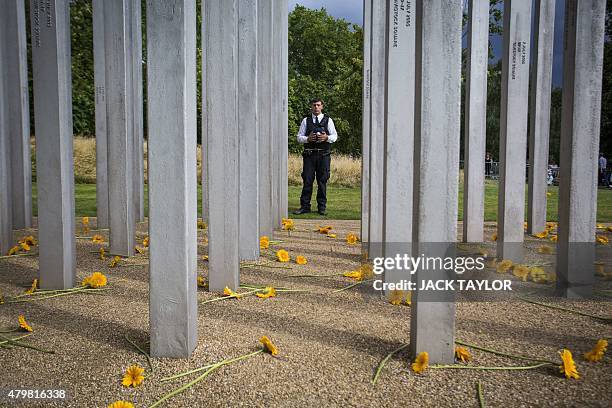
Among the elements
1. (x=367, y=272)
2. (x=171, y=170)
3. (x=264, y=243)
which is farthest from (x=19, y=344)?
(x=264, y=243)

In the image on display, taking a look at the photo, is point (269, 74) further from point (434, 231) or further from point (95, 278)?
point (434, 231)

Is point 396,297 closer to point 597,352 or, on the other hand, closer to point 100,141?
point 597,352

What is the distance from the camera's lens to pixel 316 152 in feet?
37.3

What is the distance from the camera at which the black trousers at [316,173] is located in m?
11.2

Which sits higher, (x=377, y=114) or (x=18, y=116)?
(x=18, y=116)

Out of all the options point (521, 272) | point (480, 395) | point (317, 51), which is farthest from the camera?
point (317, 51)

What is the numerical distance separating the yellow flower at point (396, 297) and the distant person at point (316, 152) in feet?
23.3

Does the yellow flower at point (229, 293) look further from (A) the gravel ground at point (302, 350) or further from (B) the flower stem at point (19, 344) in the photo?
(B) the flower stem at point (19, 344)

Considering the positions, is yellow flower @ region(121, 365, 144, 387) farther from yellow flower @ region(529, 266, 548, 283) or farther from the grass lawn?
the grass lawn

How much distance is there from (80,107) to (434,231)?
2618cm

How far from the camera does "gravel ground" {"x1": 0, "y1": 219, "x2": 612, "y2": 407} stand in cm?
248

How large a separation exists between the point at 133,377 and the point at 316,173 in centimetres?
903

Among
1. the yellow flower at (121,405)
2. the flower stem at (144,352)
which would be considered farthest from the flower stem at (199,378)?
the flower stem at (144,352)

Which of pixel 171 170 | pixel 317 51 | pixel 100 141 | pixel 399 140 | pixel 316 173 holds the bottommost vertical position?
pixel 316 173
